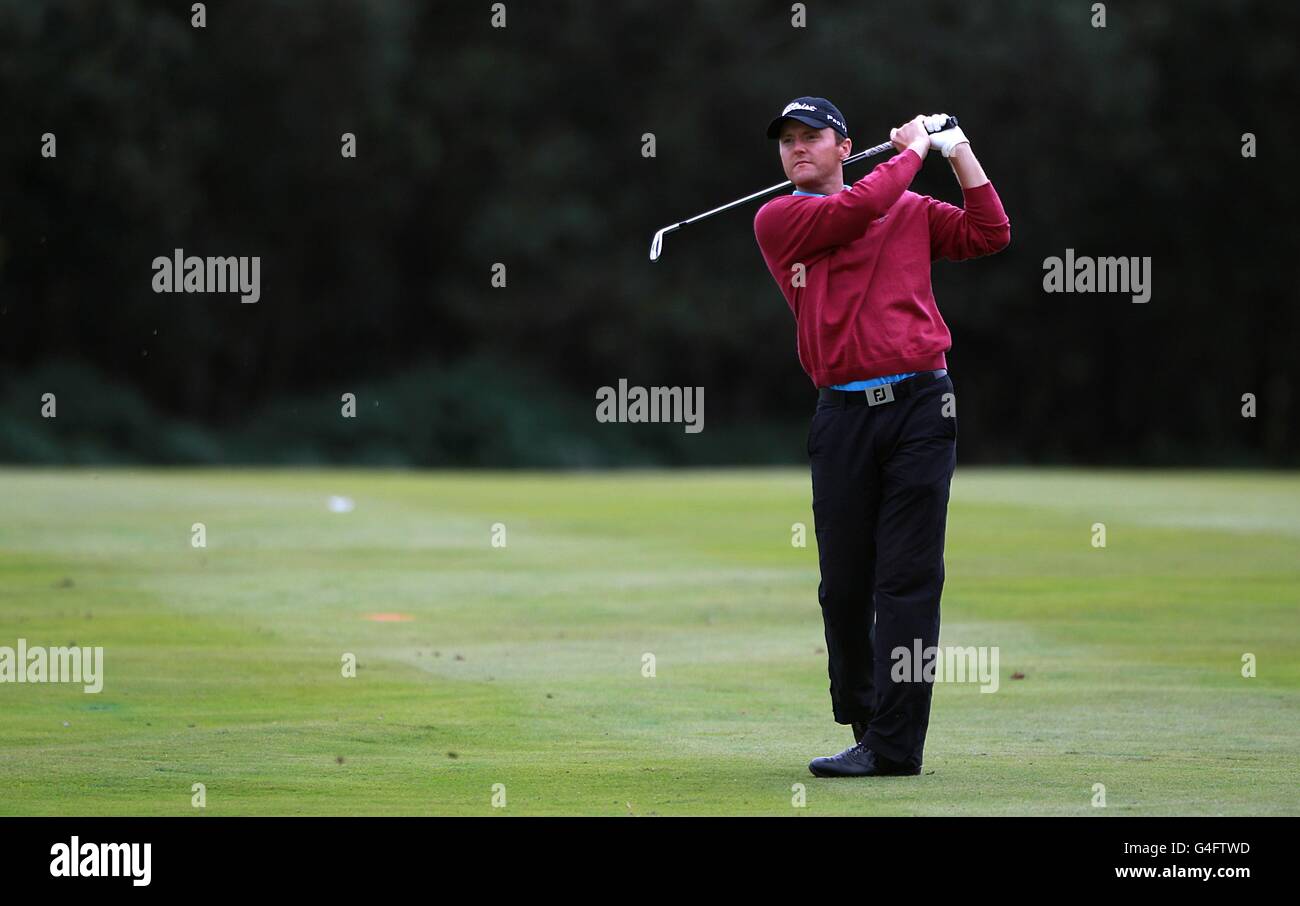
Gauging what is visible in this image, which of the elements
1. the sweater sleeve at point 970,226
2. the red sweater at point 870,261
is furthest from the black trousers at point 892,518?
the sweater sleeve at point 970,226

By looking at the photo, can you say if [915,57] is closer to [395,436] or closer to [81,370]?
[395,436]

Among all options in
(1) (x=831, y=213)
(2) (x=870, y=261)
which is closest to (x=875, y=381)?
(2) (x=870, y=261)

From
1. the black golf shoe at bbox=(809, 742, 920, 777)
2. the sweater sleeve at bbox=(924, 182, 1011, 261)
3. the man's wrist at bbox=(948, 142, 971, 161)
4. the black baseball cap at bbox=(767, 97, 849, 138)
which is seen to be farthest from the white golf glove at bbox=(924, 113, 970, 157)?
the black golf shoe at bbox=(809, 742, 920, 777)

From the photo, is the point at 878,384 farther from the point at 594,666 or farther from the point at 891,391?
the point at 594,666

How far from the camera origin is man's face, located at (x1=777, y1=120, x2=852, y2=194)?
7648 millimetres

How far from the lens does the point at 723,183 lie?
2103 inches

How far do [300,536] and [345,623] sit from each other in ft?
21.7

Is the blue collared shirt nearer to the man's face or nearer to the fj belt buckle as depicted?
the fj belt buckle

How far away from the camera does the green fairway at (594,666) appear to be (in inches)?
284

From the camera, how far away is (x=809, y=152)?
25.1 feet

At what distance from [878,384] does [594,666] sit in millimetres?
3802

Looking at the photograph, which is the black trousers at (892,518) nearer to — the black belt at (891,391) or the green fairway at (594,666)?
the black belt at (891,391)

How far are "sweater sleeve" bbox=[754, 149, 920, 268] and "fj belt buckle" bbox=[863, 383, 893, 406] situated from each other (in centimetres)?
52
